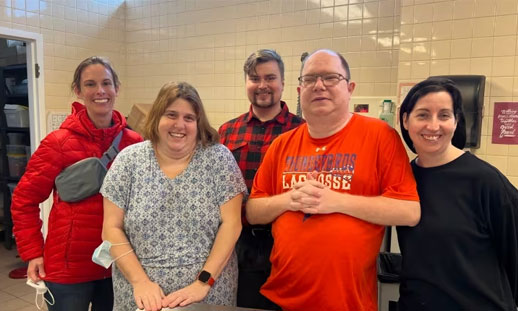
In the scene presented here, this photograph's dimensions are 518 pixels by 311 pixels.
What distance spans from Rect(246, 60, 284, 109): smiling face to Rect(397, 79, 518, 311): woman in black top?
709 mm

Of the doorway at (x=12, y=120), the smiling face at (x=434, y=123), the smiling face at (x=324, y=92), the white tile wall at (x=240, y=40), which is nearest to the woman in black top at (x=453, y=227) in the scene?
the smiling face at (x=434, y=123)

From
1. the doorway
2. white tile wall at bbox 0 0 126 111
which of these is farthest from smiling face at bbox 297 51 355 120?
the doorway

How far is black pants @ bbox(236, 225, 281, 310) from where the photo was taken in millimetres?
1743

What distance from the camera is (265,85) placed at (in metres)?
1.81

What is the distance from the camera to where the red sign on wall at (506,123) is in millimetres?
2315

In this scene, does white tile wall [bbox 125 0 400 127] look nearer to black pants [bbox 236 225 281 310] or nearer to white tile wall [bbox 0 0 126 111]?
white tile wall [bbox 0 0 126 111]

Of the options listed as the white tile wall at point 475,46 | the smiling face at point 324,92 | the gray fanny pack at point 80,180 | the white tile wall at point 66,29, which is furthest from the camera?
the white tile wall at point 66,29

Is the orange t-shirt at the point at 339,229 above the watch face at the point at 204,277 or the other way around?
above

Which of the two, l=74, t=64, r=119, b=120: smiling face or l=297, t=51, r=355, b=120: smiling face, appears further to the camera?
l=74, t=64, r=119, b=120: smiling face

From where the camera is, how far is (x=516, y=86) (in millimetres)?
2301

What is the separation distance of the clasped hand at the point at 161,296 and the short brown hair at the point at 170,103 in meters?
0.53

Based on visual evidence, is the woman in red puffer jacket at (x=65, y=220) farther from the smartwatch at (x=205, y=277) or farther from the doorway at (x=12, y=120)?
the doorway at (x=12, y=120)

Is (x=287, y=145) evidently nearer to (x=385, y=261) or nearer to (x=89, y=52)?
(x=385, y=261)

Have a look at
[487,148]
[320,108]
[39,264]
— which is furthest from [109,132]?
[487,148]
